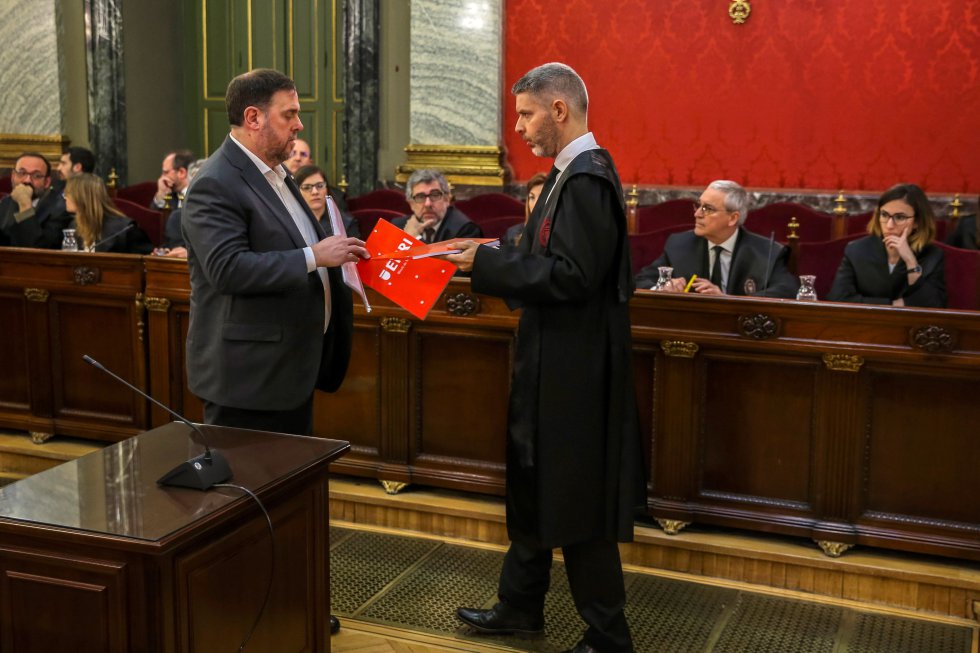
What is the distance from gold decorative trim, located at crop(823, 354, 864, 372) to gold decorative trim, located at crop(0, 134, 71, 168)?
6.38 meters

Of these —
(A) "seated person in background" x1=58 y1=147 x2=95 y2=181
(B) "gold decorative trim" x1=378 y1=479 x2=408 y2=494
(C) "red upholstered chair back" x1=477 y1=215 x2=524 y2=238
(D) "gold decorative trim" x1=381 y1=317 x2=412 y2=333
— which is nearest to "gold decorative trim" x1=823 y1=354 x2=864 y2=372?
(D) "gold decorative trim" x1=381 y1=317 x2=412 y2=333

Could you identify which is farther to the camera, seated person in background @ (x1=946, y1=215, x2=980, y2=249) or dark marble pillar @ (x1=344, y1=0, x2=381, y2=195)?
dark marble pillar @ (x1=344, y1=0, x2=381, y2=195)

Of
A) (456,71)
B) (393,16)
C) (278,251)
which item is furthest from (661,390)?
(393,16)

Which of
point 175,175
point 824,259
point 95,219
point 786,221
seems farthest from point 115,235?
point 786,221

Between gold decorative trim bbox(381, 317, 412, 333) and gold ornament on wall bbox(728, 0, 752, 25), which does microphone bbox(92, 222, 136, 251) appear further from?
gold ornament on wall bbox(728, 0, 752, 25)

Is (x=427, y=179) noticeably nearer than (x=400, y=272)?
No

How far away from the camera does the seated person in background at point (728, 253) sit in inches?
152

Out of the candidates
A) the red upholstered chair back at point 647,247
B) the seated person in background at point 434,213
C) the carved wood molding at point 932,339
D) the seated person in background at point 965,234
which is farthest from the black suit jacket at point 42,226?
the seated person in background at point 965,234

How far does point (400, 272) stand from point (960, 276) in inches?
98.0

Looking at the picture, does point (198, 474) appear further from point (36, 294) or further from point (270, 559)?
point (36, 294)

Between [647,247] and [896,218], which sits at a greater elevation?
[896,218]

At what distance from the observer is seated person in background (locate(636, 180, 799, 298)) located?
3.85m

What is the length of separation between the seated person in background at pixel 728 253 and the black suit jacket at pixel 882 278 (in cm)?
23

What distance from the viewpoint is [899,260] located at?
3941mm
